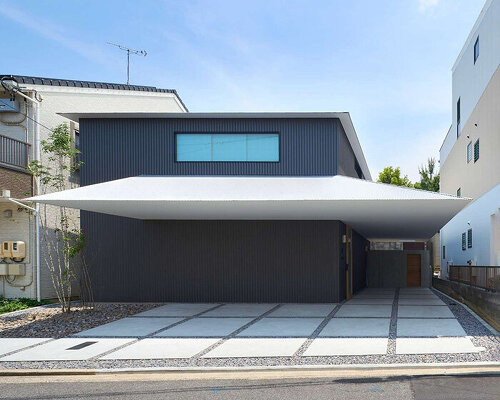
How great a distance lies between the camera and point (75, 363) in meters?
8.68

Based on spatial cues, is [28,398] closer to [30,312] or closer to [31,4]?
[30,312]

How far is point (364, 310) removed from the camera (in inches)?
604

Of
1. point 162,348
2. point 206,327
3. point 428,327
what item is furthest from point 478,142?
point 162,348

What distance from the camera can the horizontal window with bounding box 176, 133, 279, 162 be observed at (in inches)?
674

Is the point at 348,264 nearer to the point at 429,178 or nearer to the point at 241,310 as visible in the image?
Answer: the point at 241,310

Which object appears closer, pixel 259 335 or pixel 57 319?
pixel 259 335

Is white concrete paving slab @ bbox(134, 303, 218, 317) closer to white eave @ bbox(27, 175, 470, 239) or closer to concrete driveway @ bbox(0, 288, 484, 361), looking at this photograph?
concrete driveway @ bbox(0, 288, 484, 361)

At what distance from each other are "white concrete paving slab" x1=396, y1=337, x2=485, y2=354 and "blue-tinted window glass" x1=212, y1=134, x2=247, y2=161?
8.70m

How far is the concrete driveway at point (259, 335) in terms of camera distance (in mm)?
9320

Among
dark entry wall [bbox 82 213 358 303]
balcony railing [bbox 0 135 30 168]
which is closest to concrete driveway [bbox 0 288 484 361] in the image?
dark entry wall [bbox 82 213 358 303]

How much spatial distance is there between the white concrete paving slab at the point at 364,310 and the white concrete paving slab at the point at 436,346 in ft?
12.1

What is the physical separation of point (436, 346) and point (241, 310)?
681 centimetres

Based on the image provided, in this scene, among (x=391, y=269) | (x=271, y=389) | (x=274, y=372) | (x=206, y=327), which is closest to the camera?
(x=271, y=389)

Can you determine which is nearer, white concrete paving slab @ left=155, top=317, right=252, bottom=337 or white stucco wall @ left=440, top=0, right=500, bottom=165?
white concrete paving slab @ left=155, top=317, right=252, bottom=337
